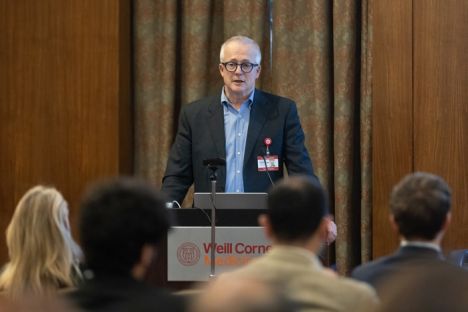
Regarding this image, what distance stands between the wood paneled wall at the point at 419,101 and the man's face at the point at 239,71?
102 centimetres

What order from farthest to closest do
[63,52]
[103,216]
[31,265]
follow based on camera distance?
[63,52], [31,265], [103,216]

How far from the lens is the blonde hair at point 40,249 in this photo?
3.17 meters

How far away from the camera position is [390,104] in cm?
608

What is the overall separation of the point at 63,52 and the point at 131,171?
0.99m

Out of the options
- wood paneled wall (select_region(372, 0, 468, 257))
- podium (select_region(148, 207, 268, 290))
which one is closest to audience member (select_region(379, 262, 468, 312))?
podium (select_region(148, 207, 268, 290))

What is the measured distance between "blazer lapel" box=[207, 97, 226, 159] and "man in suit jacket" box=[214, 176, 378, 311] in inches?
109

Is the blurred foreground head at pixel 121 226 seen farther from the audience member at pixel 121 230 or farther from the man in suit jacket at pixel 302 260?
the man in suit jacket at pixel 302 260

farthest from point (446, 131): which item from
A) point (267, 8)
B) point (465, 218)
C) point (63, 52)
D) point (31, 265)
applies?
point (31, 265)

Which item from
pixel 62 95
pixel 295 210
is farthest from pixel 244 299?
pixel 62 95

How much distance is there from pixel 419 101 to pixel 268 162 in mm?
1300

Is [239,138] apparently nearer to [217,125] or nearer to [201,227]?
[217,125]

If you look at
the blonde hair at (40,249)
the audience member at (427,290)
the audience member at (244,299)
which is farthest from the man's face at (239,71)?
the audience member at (244,299)

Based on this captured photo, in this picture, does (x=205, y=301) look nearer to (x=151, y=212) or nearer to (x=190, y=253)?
(x=151, y=212)

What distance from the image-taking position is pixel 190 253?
4.63 meters
